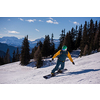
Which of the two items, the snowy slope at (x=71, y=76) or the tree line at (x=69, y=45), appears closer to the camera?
the snowy slope at (x=71, y=76)

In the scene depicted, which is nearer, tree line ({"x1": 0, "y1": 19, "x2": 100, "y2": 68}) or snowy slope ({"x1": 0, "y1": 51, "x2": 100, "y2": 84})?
snowy slope ({"x1": 0, "y1": 51, "x2": 100, "y2": 84})

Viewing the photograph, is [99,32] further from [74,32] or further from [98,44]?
[74,32]

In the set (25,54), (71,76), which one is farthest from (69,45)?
(71,76)

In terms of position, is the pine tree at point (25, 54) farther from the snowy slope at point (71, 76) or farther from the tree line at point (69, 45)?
the snowy slope at point (71, 76)

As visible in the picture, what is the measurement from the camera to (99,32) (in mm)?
34719

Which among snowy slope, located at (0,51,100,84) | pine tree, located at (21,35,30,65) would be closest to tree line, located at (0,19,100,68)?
pine tree, located at (21,35,30,65)

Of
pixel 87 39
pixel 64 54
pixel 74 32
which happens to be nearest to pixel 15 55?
pixel 74 32

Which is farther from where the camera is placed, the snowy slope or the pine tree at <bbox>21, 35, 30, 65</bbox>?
the pine tree at <bbox>21, 35, 30, 65</bbox>

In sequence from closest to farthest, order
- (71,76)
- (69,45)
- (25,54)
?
(71,76) → (25,54) → (69,45)

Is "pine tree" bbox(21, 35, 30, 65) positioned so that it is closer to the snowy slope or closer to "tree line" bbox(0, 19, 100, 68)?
"tree line" bbox(0, 19, 100, 68)

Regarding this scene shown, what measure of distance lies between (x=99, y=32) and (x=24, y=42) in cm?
3547

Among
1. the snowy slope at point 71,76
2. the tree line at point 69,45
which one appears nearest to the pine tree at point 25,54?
the tree line at point 69,45

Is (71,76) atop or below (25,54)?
atop

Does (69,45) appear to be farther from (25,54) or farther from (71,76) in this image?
(71,76)
